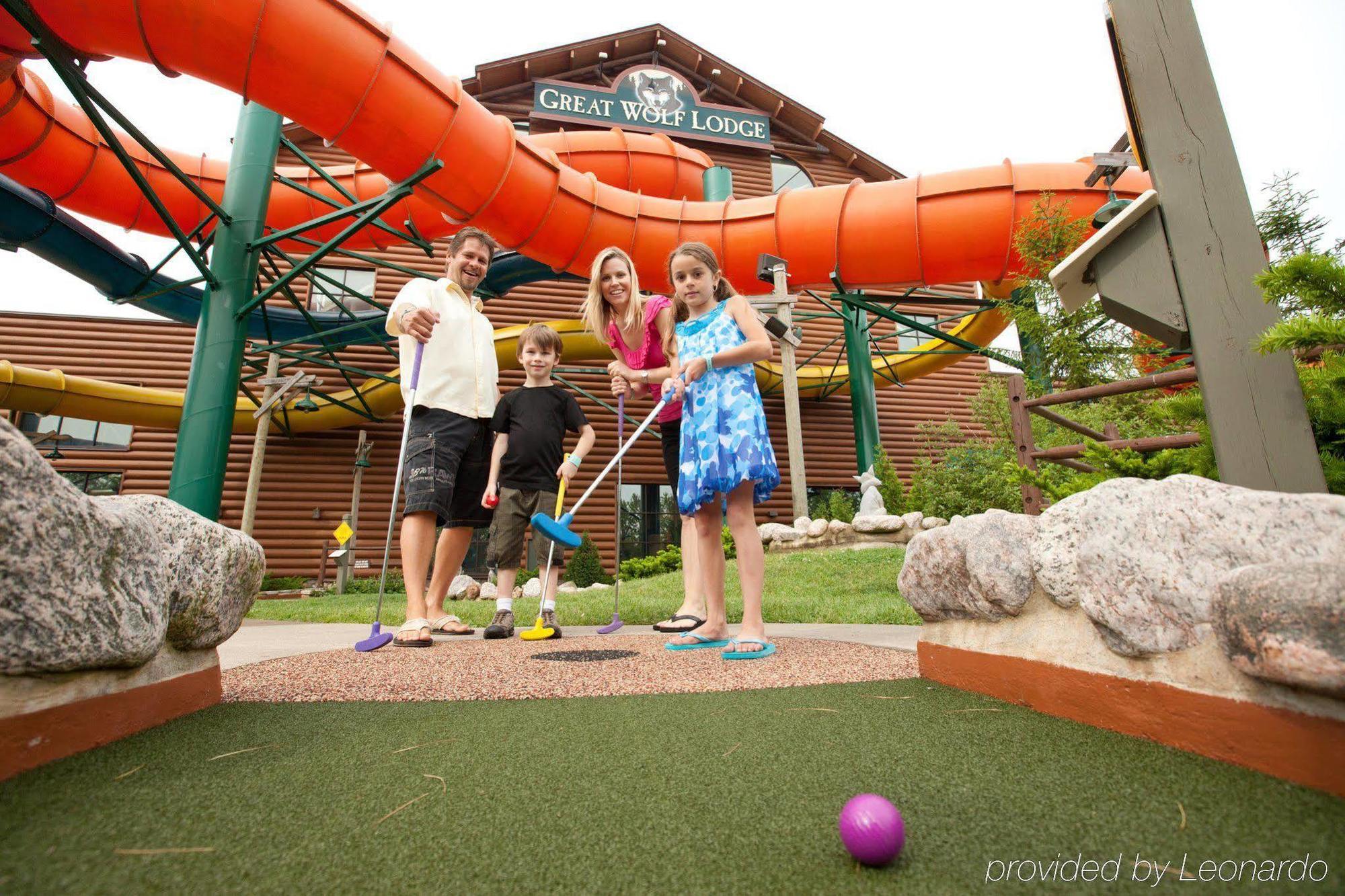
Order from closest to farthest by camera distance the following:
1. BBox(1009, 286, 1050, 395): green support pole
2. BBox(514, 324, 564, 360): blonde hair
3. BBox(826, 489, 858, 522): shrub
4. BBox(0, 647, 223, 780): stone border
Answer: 1. BBox(0, 647, 223, 780): stone border
2. BBox(514, 324, 564, 360): blonde hair
3. BBox(1009, 286, 1050, 395): green support pole
4. BBox(826, 489, 858, 522): shrub

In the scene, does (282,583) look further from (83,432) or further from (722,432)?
(722,432)

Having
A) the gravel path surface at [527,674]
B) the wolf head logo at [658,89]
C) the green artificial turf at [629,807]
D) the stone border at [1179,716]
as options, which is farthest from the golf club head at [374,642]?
the wolf head logo at [658,89]

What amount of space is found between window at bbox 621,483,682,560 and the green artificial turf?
1053 cm

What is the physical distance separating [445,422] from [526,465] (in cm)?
49

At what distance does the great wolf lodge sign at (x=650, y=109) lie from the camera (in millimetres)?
13367

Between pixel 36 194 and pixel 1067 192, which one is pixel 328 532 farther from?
pixel 1067 192

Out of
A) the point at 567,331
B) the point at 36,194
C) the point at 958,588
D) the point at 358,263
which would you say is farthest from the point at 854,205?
the point at 358,263

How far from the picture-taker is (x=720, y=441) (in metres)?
2.57

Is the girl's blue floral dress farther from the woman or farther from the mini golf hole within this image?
the mini golf hole

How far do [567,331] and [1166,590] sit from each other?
30.7 ft

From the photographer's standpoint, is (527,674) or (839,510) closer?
(527,674)

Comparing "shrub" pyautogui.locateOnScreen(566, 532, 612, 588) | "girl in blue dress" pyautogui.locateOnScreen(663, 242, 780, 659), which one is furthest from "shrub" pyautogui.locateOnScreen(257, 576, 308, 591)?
"girl in blue dress" pyautogui.locateOnScreen(663, 242, 780, 659)

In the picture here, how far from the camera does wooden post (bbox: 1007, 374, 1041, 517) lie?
445 centimetres
